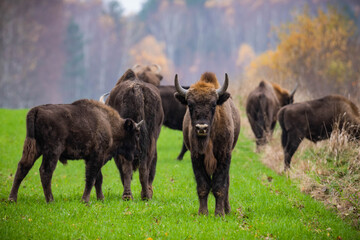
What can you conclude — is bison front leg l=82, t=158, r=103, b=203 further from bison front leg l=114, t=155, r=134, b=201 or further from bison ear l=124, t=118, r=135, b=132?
bison ear l=124, t=118, r=135, b=132

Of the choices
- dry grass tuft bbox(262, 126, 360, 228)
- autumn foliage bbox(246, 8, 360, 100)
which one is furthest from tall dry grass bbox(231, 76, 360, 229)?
autumn foliage bbox(246, 8, 360, 100)

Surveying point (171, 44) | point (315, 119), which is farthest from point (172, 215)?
point (171, 44)

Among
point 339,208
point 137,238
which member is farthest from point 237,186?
point 137,238

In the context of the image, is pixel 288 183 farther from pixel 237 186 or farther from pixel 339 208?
pixel 339 208

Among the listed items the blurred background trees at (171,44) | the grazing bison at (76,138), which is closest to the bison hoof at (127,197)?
the grazing bison at (76,138)

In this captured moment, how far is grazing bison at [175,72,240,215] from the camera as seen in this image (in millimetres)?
7645

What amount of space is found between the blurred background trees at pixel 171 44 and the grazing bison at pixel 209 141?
46.2ft

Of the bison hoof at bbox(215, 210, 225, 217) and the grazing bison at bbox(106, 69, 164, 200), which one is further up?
the grazing bison at bbox(106, 69, 164, 200)

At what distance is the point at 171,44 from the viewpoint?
8350 centimetres

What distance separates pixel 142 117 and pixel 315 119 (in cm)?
604

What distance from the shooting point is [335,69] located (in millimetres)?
27797

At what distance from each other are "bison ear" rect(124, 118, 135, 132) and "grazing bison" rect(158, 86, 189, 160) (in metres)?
5.49

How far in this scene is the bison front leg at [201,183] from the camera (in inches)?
307

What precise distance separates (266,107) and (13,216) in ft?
39.4
